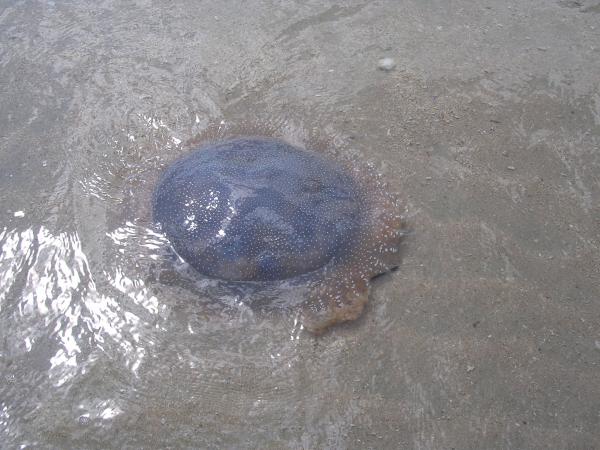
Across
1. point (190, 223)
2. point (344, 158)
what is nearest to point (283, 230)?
point (190, 223)

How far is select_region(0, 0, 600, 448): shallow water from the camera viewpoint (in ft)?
7.88

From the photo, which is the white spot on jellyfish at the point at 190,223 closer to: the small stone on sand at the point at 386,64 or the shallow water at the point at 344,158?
the shallow water at the point at 344,158

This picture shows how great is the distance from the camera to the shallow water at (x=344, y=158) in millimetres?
2400

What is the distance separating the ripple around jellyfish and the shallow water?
14cm

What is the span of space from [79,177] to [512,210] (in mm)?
2626

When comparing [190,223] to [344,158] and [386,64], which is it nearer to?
[344,158]

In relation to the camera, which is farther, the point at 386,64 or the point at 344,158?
the point at 386,64

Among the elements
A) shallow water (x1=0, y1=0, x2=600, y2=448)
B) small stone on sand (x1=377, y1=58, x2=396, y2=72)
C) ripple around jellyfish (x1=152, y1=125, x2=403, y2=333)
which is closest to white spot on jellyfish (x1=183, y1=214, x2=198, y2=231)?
ripple around jellyfish (x1=152, y1=125, x2=403, y2=333)

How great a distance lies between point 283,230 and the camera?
2.73 metres

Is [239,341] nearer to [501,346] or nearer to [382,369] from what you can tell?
[382,369]

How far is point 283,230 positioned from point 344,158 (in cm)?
84

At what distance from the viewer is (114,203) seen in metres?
3.21

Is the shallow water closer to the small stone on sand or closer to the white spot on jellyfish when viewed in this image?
the small stone on sand

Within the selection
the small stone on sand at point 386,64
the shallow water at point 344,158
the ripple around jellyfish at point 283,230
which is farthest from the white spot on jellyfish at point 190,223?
the small stone on sand at point 386,64
